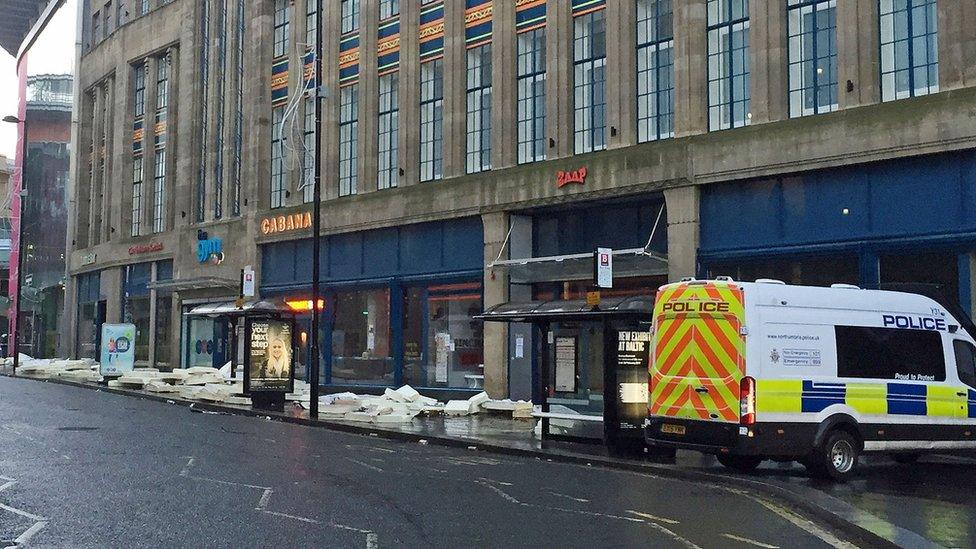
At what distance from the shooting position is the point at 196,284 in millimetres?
40656

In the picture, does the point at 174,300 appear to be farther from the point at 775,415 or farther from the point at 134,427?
the point at 775,415

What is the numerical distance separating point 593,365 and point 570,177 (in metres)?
8.75

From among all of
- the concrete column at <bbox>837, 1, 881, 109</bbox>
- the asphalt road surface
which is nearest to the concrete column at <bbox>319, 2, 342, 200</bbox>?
the asphalt road surface

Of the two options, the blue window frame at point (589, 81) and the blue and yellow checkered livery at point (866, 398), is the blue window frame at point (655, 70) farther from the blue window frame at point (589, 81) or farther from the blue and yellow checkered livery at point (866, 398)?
the blue and yellow checkered livery at point (866, 398)

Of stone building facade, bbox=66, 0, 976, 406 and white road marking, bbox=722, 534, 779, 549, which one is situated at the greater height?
stone building facade, bbox=66, 0, 976, 406

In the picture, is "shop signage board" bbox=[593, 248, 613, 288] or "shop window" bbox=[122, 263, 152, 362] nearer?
"shop signage board" bbox=[593, 248, 613, 288]

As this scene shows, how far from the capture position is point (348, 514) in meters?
10.1

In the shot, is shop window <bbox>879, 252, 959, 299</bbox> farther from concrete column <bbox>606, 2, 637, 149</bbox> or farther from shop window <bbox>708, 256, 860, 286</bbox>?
concrete column <bbox>606, 2, 637, 149</bbox>

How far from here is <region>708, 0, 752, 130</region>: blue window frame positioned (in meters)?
23.1

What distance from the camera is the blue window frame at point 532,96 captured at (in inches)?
1096

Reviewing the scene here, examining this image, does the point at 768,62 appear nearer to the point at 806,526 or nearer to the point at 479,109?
the point at 479,109

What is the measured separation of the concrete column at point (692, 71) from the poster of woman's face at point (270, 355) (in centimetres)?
1174

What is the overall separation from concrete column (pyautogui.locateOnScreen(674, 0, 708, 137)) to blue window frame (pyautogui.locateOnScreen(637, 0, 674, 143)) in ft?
2.07

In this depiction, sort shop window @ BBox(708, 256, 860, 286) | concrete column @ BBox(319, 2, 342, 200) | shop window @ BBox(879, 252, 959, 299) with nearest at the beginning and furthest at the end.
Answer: shop window @ BBox(879, 252, 959, 299)
shop window @ BBox(708, 256, 860, 286)
concrete column @ BBox(319, 2, 342, 200)
